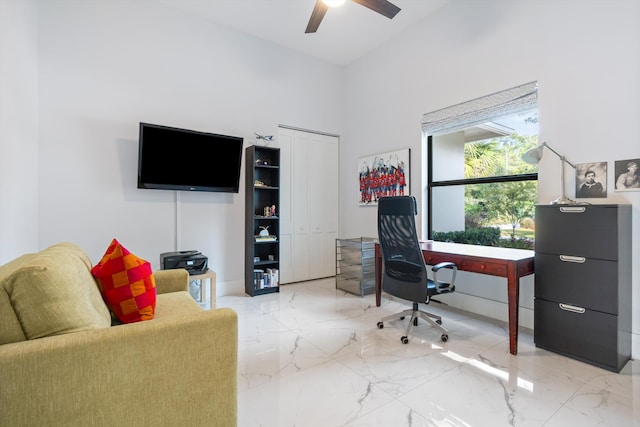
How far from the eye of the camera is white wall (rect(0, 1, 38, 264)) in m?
2.04

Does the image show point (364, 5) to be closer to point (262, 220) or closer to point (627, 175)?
point (627, 175)

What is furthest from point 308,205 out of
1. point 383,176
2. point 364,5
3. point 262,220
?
point 364,5

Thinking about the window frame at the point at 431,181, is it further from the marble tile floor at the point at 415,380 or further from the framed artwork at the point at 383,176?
the marble tile floor at the point at 415,380

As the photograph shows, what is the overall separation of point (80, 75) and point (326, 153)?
319 cm

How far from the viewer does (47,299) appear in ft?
3.59

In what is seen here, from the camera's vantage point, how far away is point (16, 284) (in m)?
1.05

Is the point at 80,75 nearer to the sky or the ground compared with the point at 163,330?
nearer to the sky

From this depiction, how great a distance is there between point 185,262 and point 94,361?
2223 millimetres

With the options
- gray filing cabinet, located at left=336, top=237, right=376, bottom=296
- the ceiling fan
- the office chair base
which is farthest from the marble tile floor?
the ceiling fan

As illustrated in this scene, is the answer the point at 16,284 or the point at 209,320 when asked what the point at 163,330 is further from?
the point at 16,284

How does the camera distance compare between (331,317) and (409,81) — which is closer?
(331,317)

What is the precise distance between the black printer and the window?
9.12 ft

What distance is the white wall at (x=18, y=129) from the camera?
6.71 feet

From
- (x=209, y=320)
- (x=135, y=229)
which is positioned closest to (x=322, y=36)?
(x=135, y=229)
